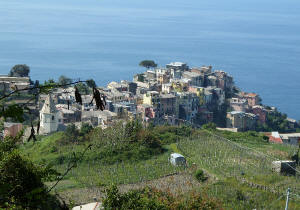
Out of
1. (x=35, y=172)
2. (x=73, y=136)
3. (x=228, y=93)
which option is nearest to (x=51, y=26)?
(x=228, y=93)

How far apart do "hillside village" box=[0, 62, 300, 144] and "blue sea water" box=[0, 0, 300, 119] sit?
10.2 meters

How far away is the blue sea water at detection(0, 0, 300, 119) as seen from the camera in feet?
168

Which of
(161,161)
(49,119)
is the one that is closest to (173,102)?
(49,119)

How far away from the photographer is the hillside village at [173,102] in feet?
88.8

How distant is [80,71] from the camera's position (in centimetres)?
5034

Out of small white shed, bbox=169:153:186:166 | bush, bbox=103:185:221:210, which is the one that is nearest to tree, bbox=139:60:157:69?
small white shed, bbox=169:153:186:166

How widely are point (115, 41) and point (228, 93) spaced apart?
133 feet

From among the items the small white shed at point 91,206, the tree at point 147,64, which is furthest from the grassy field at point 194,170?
the tree at point 147,64

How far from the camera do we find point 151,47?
69688mm

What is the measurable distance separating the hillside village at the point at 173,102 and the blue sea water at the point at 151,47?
10.2 meters

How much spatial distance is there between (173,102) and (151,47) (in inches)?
1603

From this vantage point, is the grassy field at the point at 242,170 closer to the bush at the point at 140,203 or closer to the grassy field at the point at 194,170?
the grassy field at the point at 194,170

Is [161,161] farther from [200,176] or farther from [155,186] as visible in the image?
[155,186]

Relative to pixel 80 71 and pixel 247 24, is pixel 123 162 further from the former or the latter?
pixel 247 24
